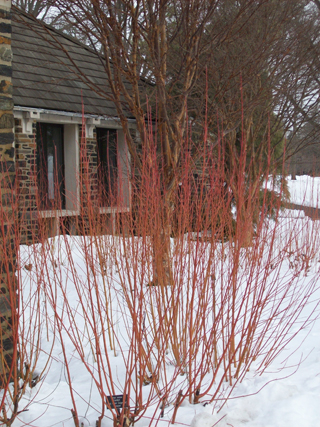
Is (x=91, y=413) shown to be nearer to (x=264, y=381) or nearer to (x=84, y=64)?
(x=264, y=381)

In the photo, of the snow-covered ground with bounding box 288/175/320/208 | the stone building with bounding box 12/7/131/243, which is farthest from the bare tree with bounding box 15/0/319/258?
the stone building with bounding box 12/7/131/243

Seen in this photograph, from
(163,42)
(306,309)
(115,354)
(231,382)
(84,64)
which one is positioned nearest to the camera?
(231,382)

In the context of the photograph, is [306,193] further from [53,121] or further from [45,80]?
[45,80]

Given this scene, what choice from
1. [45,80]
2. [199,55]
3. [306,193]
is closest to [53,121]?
[45,80]

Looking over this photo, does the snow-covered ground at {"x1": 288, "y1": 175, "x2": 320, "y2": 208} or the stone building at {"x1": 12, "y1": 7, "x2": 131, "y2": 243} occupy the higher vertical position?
the stone building at {"x1": 12, "y1": 7, "x2": 131, "y2": 243}

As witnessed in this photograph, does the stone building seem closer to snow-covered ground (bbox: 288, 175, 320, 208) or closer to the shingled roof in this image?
the shingled roof

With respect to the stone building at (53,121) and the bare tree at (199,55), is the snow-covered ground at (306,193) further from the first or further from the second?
the stone building at (53,121)

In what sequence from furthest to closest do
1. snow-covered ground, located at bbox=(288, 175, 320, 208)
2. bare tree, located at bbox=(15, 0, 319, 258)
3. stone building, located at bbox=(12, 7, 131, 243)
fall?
stone building, located at bbox=(12, 7, 131, 243) < snow-covered ground, located at bbox=(288, 175, 320, 208) < bare tree, located at bbox=(15, 0, 319, 258)

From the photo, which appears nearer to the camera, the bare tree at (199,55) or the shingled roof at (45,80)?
the bare tree at (199,55)

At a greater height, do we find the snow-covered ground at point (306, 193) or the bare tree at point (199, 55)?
the bare tree at point (199, 55)

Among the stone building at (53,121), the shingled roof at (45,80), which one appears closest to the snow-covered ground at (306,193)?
the stone building at (53,121)

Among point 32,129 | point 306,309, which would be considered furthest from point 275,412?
point 32,129

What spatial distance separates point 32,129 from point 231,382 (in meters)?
7.27

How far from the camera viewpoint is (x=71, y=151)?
32.1 ft
